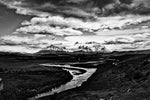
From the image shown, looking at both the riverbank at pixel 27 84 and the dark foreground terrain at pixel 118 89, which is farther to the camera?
the riverbank at pixel 27 84

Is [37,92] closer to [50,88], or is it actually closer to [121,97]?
[50,88]

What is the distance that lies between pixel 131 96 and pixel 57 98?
15.7 metres

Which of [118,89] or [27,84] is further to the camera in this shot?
Result: [27,84]

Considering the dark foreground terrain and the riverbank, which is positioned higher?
the dark foreground terrain

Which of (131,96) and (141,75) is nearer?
(131,96)

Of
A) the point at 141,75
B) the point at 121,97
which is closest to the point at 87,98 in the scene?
the point at 121,97

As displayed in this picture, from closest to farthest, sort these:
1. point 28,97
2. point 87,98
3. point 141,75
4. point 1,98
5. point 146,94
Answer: point 146,94 → point 87,98 → point 1,98 → point 28,97 → point 141,75

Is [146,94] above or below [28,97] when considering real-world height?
above

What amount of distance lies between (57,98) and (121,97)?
1433 cm

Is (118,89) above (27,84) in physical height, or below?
above

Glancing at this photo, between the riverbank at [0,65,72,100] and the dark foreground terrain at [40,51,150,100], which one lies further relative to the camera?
the riverbank at [0,65,72,100]

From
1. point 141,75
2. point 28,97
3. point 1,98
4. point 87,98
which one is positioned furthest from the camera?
point 141,75

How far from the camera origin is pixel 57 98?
42969 mm

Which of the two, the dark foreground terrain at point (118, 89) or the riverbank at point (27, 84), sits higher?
the dark foreground terrain at point (118, 89)
